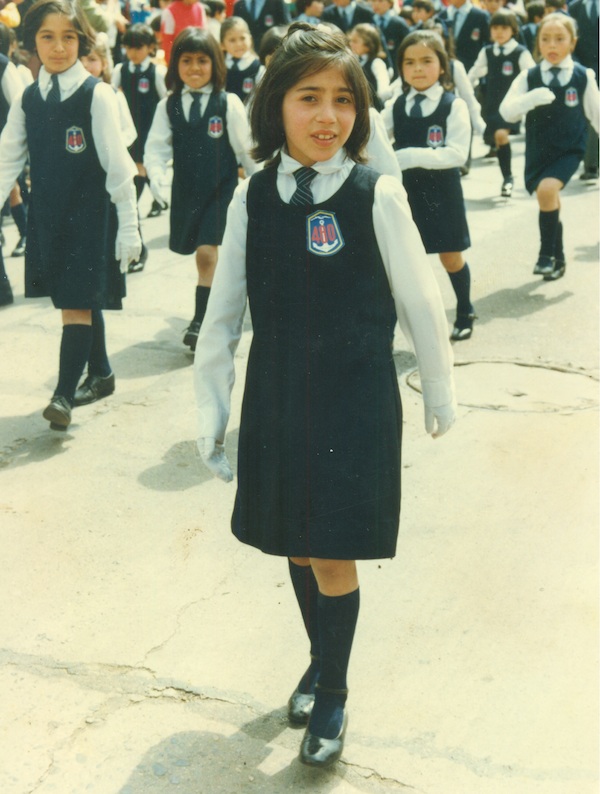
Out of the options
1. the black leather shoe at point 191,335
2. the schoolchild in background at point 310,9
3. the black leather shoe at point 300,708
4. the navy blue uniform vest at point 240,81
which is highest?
the schoolchild in background at point 310,9

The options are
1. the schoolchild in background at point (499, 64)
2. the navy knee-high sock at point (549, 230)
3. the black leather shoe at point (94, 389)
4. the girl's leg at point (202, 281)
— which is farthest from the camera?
the schoolchild in background at point (499, 64)

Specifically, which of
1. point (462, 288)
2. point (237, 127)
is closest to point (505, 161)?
point (462, 288)

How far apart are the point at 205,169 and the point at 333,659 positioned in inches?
153

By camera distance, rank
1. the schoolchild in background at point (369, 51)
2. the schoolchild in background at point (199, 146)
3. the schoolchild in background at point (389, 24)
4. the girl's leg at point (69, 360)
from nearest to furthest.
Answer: the girl's leg at point (69, 360), the schoolchild in background at point (199, 146), the schoolchild in background at point (369, 51), the schoolchild in background at point (389, 24)

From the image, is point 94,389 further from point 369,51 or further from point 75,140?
point 369,51

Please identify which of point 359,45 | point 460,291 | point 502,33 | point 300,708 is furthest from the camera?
point 502,33

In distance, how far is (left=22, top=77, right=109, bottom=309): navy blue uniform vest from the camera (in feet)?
17.3

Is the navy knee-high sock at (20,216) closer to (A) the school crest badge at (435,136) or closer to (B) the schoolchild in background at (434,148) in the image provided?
(B) the schoolchild in background at (434,148)

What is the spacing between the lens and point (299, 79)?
9.40ft

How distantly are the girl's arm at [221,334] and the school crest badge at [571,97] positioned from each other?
4.97 m

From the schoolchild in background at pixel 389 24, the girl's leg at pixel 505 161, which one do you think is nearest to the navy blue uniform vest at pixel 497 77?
the girl's leg at pixel 505 161

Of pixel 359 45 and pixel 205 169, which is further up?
pixel 359 45

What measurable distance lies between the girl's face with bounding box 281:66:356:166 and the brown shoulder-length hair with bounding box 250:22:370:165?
0.06 ft

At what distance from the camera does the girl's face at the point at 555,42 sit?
290 inches
